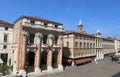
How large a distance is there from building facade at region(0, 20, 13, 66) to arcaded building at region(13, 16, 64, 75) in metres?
5.51

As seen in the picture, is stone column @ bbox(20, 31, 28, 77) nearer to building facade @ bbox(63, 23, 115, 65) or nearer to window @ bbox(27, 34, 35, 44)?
window @ bbox(27, 34, 35, 44)

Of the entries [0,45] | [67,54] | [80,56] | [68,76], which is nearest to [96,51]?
[80,56]

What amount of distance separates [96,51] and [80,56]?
57.5ft

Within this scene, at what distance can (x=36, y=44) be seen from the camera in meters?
Result: 35.4

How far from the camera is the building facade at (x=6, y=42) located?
40.7 metres

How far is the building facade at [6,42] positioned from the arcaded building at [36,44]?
18.1 ft

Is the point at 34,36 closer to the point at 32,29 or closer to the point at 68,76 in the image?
the point at 32,29

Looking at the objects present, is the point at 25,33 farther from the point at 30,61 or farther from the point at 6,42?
the point at 6,42

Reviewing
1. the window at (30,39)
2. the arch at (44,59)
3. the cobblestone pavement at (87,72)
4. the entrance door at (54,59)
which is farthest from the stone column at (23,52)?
the entrance door at (54,59)

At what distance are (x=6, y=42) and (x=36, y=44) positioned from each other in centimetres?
1095

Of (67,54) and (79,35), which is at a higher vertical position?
(79,35)

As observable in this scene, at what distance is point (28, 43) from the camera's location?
114 feet

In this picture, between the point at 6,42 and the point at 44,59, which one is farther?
the point at 6,42

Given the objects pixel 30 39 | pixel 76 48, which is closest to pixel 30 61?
pixel 30 39
